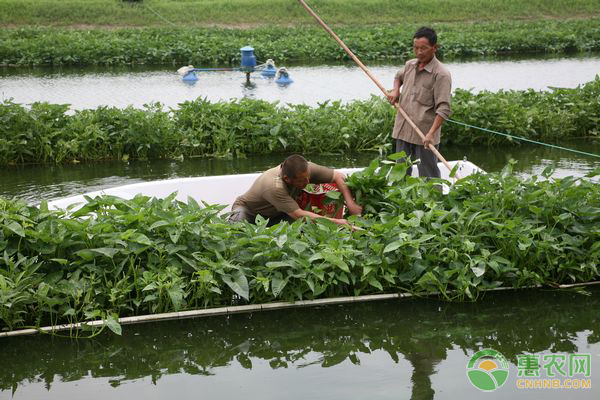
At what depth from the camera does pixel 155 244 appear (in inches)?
232

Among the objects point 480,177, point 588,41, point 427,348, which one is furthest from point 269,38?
point 427,348

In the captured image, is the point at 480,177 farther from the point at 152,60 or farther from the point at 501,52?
the point at 501,52

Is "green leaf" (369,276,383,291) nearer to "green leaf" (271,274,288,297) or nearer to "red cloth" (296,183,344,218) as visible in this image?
"green leaf" (271,274,288,297)

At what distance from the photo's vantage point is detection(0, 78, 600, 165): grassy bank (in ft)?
34.0

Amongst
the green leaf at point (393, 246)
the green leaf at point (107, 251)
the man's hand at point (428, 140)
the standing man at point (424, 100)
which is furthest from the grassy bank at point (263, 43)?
the green leaf at point (393, 246)

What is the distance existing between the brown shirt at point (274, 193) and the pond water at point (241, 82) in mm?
7678

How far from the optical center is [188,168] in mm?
10383

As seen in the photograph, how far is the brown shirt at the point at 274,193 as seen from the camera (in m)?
6.45

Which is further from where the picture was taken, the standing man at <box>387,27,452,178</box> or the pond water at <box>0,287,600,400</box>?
the standing man at <box>387,27,452,178</box>

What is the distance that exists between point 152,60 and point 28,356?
15800 millimetres

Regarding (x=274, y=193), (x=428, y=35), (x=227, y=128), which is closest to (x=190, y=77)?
(x=227, y=128)

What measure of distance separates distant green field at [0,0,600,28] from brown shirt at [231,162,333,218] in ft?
66.7

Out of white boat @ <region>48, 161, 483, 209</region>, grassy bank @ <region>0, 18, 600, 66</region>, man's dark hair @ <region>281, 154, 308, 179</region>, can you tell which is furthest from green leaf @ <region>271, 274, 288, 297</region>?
grassy bank @ <region>0, 18, 600, 66</region>

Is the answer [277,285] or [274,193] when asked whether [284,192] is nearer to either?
[274,193]
